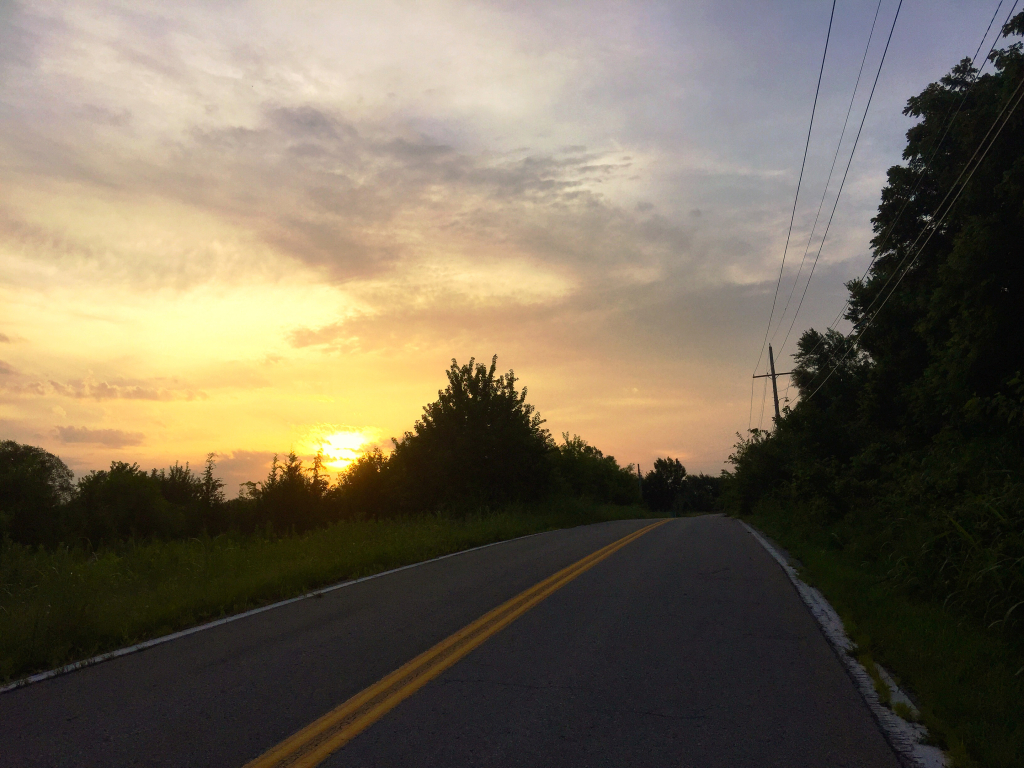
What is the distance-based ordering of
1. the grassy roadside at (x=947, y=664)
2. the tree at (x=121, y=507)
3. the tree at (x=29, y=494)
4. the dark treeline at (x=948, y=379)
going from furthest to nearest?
the tree at (x=121, y=507) < the tree at (x=29, y=494) < the dark treeline at (x=948, y=379) < the grassy roadside at (x=947, y=664)

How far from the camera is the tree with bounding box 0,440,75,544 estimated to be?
43.1 metres

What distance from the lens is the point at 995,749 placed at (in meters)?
4.07

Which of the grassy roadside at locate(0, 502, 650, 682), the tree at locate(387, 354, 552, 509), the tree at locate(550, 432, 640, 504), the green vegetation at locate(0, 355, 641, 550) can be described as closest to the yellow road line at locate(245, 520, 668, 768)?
the grassy roadside at locate(0, 502, 650, 682)

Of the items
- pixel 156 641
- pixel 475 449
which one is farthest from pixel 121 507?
pixel 156 641

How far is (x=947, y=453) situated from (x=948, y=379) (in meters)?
1.32

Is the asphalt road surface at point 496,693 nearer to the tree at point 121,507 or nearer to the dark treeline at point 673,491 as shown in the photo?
the tree at point 121,507

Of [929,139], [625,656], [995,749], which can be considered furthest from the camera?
[929,139]

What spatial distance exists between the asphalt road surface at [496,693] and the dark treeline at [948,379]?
2254mm

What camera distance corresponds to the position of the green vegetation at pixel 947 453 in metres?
6.19

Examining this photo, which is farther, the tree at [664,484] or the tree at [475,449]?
the tree at [664,484]

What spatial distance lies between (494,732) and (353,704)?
108 cm

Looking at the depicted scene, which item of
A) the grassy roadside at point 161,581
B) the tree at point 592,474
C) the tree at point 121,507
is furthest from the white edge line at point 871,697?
the tree at point 121,507

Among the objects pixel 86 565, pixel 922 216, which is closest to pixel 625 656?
pixel 86 565

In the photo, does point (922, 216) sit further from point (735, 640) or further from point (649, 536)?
point (735, 640)
